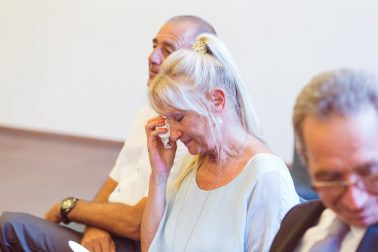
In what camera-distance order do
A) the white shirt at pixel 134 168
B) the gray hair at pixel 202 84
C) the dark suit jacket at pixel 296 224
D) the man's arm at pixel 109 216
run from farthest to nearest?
the white shirt at pixel 134 168 < the man's arm at pixel 109 216 < the gray hair at pixel 202 84 < the dark suit jacket at pixel 296 224

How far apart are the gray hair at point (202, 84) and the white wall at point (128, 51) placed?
2.19 metres

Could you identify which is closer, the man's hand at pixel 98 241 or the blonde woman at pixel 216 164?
the blonde woman at pixel 216 164

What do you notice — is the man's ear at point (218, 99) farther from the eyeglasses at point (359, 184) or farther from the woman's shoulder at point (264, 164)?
the eyeglasses at point (359, 184)

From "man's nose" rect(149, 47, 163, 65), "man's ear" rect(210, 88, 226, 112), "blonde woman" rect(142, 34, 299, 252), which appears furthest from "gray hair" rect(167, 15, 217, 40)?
"man's ear" rect(210, 88, 226, 112)

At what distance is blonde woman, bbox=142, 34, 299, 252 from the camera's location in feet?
5.00

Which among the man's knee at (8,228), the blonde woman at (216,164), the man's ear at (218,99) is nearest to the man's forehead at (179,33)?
the blonde woman at (216,164)

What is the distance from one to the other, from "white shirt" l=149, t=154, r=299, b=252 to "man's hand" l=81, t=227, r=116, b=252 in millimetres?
360

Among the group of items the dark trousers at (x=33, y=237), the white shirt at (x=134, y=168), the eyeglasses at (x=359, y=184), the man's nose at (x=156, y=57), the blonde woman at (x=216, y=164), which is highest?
the eyeglasses at (x=359, y=184)

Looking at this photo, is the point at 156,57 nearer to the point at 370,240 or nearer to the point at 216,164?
the point at 216,164

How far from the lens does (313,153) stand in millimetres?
938

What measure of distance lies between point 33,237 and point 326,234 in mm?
1310

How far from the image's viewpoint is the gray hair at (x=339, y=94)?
902 millimetres

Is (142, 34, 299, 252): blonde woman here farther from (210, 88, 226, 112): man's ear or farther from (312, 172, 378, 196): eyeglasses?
(312, 172, 378, 196): eyeglasses

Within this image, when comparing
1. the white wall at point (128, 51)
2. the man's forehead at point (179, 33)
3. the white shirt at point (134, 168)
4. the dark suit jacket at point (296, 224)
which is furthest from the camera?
the white wall at point (128, 51)
